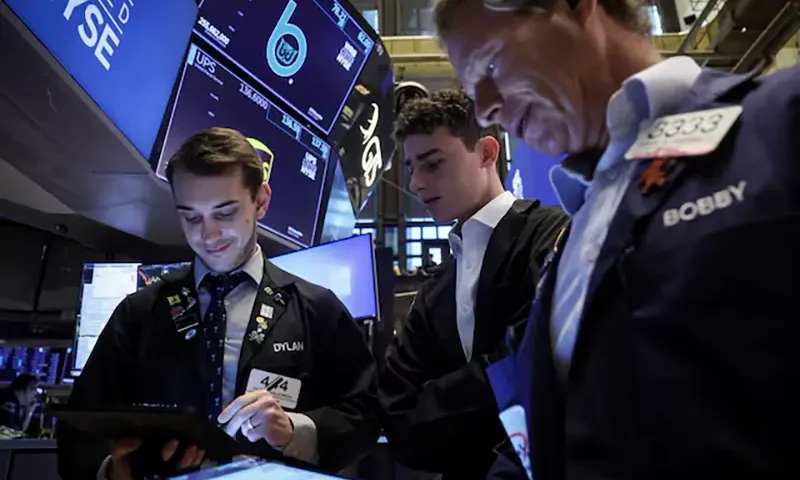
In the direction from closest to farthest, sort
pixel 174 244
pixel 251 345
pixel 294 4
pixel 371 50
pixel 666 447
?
pixel 666 447, pixel 251 345, pixel 294 4, pixel 174 244, pixel 371 50

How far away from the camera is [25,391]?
2.85m

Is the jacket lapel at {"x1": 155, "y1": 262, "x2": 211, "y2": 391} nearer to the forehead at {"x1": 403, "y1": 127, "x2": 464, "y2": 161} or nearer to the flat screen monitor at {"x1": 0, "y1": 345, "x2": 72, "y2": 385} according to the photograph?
the forehead at {"x1": 403, "y1": 127, "x2": 464, "y2": 161}

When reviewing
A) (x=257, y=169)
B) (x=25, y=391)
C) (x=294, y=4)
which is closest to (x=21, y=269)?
(x=25, y=391)

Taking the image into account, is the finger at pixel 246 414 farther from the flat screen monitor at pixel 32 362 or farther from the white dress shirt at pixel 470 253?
the flat screen monitor at pixel 32 362

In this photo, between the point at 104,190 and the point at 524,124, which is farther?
the point at 104,190

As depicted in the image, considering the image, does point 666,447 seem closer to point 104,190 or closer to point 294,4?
point 104,190

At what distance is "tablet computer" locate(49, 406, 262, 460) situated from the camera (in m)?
1.06

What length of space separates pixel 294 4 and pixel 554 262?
2.94m

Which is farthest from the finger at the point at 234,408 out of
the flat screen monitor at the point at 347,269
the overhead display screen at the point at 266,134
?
the overhead display screen at the point at 266,134

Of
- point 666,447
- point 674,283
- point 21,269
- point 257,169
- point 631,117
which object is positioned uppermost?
point 21,269

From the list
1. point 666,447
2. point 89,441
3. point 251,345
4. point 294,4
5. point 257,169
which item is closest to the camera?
point 666,447

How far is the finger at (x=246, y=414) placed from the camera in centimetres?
125

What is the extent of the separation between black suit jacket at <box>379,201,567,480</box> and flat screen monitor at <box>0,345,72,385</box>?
10.8 feet

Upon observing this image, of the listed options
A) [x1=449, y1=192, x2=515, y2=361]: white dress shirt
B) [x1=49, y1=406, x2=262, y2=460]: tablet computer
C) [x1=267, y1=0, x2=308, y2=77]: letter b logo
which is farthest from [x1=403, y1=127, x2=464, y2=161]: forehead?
[x1=267, y1=0, x2=308, y2=77]: letter b logo
